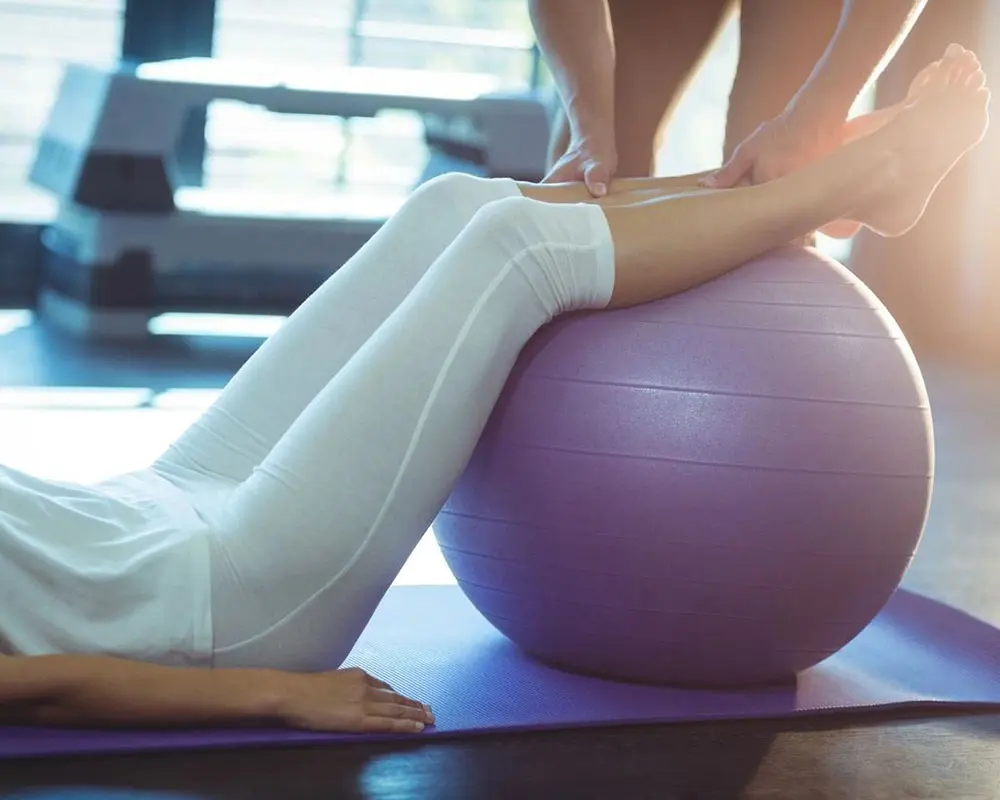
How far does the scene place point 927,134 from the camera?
1541 mm

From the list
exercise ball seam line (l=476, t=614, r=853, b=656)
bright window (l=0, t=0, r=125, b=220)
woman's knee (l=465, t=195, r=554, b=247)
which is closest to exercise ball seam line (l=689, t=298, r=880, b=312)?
woman's knee (l=465, t=195, r=554, b=247)

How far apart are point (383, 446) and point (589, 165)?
614 mm

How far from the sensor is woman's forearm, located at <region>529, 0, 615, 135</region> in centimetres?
187

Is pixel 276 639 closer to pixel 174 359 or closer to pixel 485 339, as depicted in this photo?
pixel 485 339

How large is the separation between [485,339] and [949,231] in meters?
4.28

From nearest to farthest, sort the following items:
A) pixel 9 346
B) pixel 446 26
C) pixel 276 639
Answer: pixel 276 639 < pixel 9 346 < pixel 446 26

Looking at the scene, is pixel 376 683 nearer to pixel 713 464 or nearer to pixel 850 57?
pixel 713 464

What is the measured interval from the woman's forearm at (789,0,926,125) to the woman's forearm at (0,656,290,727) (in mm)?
907

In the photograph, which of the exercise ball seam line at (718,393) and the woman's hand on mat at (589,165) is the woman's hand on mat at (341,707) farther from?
the woman's hand on mat at (589,165)

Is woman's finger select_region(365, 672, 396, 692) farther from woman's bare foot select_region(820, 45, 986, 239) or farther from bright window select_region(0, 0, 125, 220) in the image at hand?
bright window select_region(0, 0, 125, 220)

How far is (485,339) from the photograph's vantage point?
4.43 ft

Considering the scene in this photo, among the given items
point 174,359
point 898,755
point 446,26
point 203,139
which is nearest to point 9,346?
point 174,359

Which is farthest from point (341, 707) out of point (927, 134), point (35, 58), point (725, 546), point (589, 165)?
point (35, 58)

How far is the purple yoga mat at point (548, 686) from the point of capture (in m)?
1.31
